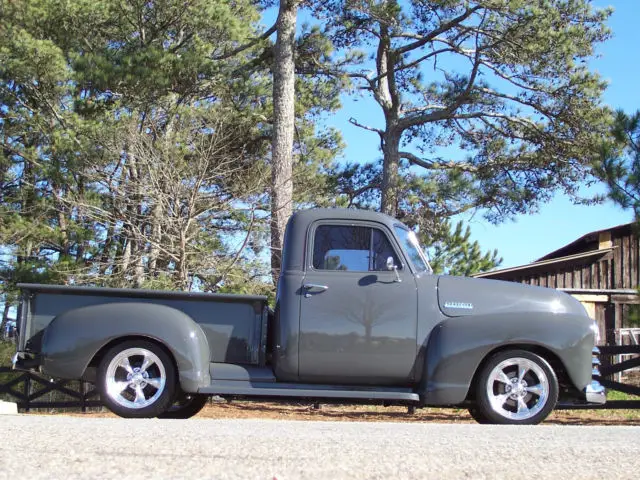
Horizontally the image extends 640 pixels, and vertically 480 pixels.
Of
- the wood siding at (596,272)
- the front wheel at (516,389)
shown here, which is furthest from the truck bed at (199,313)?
the wood siding at (596,272)

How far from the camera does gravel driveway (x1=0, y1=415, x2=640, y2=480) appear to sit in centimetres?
309

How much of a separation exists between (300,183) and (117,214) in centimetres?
489

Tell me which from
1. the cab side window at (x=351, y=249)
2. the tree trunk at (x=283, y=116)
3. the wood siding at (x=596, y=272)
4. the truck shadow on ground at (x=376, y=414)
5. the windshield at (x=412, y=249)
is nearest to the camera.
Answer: the cab side window at (x=351, y=249)

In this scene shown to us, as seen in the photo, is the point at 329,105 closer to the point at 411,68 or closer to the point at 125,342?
the point at 411,68

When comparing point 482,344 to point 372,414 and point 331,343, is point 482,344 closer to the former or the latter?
point 331,343

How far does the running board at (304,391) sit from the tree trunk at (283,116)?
37.3 ft

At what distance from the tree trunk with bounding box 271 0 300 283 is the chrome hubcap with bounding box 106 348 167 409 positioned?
37.2 feet

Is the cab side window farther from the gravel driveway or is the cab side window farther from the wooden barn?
the wooden barn

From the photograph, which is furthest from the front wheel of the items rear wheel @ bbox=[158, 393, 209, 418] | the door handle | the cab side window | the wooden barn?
the wooden barn

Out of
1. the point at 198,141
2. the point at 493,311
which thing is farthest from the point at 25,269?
the point at 493,311

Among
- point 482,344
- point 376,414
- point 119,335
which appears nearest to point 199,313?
point 119,335

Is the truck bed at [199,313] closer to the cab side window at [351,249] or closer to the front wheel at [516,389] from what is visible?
the cab side window at [351,249]

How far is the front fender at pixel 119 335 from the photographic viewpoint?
6.79 metres

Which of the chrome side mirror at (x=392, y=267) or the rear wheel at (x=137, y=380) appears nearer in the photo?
the rear wheel at (x=137, y=380)
